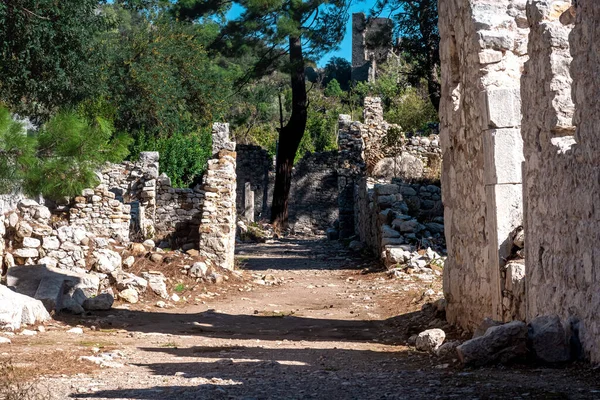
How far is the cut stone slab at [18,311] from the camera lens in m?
7.97

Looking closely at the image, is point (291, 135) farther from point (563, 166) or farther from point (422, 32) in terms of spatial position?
point (563, 166)

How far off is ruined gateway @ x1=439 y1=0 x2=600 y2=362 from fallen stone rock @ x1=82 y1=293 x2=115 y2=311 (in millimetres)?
4092

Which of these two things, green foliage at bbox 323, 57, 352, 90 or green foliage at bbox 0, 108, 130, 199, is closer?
green foliage at bbox 0, 108, 130, 199

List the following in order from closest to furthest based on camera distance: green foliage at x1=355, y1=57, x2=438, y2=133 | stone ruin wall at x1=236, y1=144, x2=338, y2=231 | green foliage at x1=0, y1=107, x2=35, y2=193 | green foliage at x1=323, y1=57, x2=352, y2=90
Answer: green foliage at x1=0, y1=107, x2=35, y2=193
green foliage at x1=355, y1=57, x2=438, y2=133
stone ruin wall at x1=236, y1=144, x2=338, y2=231
green foliage at x1=323, y1=57, x2=352, y2=90

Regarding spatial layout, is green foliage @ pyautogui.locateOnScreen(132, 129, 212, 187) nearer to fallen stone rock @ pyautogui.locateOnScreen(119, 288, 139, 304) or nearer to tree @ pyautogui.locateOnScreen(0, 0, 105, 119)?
tree @ pyautogui.locateOnScreen(0, 0, 105, 119)

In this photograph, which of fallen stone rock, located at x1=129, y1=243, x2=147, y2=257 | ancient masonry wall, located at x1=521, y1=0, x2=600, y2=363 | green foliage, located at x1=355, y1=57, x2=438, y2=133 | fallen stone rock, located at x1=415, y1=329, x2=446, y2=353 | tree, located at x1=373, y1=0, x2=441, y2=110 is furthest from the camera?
green foliage, located at x1=355, y1=57, x2=438, y2=133

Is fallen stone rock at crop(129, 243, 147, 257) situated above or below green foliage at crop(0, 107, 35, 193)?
below

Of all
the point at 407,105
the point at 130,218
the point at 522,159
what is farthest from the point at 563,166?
the point at 407,105

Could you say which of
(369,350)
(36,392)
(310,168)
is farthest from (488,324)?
(310,168)

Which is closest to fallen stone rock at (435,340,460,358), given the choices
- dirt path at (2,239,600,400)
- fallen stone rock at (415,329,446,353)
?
dirt path at (2,239,600,400)

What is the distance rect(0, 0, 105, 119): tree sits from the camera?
663 inches

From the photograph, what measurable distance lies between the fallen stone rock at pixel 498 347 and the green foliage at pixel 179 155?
2266 cm

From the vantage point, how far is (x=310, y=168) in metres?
33.1

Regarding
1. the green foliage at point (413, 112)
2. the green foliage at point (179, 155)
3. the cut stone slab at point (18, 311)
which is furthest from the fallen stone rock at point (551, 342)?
the green foliage at point (413, 112)
